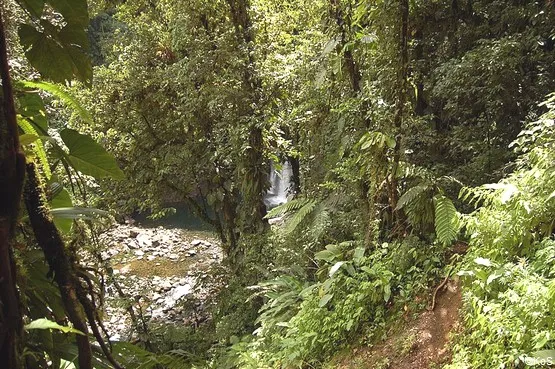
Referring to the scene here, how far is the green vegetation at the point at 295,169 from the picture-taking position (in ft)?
3.58

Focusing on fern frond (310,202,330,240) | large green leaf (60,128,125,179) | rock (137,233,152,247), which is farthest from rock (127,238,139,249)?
large green leaf (60,128,125,179)

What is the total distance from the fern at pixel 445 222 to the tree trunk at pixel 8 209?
348cm

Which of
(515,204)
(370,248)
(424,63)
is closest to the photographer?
(515,204)

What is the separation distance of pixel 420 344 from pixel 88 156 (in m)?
3.18

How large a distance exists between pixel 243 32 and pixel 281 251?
360 cm

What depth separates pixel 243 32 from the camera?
705 cm

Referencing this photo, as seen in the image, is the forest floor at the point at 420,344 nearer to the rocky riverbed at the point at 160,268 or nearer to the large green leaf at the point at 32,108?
the large green leaf at the point at 32,108

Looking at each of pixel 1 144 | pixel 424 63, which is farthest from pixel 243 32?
pixel 1 144

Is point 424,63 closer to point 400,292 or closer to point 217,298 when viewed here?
point 400,292

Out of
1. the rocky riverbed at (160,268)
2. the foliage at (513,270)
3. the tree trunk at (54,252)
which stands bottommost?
the rocky riverbed at (160,268)

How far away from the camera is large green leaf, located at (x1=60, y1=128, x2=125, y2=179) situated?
1222mm

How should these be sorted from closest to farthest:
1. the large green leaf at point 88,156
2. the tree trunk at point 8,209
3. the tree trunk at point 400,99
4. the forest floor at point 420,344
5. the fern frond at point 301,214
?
the tree trunk at point 8,209
the large green leaf at point 88,156
the forest floor at point 420,344
the tree trunk at point 400,99
the fern frond at point 301,214

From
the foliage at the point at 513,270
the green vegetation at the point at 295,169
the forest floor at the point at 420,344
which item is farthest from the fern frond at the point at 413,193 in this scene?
the forest floor at the point at 420,344

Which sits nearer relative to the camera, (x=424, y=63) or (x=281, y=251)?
(x=424, y=63)
